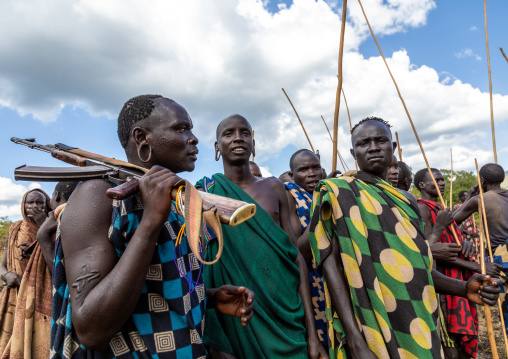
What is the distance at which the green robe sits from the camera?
2104 millimetres

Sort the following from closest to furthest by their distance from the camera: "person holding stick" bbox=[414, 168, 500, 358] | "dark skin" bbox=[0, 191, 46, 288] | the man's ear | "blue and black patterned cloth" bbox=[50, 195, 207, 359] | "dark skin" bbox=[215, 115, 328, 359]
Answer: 1. "blue and black patterned cloth" bbox=[50, 195, 207, 359]
2. the man's ear
3. "dark skin" bbox=[215, 115, 328, 359]
4. "person holding stick" bbox=[414, 168, 500, 358]
5. "dark skin" bbox=[0, 191, 46, 288]

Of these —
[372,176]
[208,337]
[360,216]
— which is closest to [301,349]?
[208,337]

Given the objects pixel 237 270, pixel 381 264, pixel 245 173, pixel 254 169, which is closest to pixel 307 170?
pixel 254 169

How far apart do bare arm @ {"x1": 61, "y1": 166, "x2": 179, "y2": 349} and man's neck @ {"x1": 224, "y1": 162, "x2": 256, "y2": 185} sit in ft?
5.20

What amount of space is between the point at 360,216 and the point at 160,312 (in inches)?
58.8

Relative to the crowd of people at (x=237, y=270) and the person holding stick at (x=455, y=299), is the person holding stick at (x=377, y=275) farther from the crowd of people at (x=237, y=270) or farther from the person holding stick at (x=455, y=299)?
the person holding stick at (x=455, y=299)

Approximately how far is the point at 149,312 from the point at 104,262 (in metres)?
0.30

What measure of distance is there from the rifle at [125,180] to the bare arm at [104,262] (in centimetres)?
8

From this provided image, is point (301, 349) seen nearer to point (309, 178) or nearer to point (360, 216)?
point (360, 216)

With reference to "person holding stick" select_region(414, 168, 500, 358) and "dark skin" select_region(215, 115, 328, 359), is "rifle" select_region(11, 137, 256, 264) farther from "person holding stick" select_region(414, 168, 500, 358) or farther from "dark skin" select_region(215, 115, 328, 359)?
"person holding stick" select_region(414, 168, 500, 358)

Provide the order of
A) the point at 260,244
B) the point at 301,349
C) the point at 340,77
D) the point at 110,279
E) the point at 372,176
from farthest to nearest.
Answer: the point at 340,77 → the point at 372,176 → the point at 260,244 → the point at 301,349 → the point at 110,279

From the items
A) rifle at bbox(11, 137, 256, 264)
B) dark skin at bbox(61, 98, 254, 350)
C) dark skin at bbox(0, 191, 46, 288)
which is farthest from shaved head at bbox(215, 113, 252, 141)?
dark skin at bbox(0, 191, 46, 288)

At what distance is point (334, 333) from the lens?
2223 millimetres

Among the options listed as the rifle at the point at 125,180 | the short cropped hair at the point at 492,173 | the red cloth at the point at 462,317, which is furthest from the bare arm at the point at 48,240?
the short cropped hair at the point at 492,173
